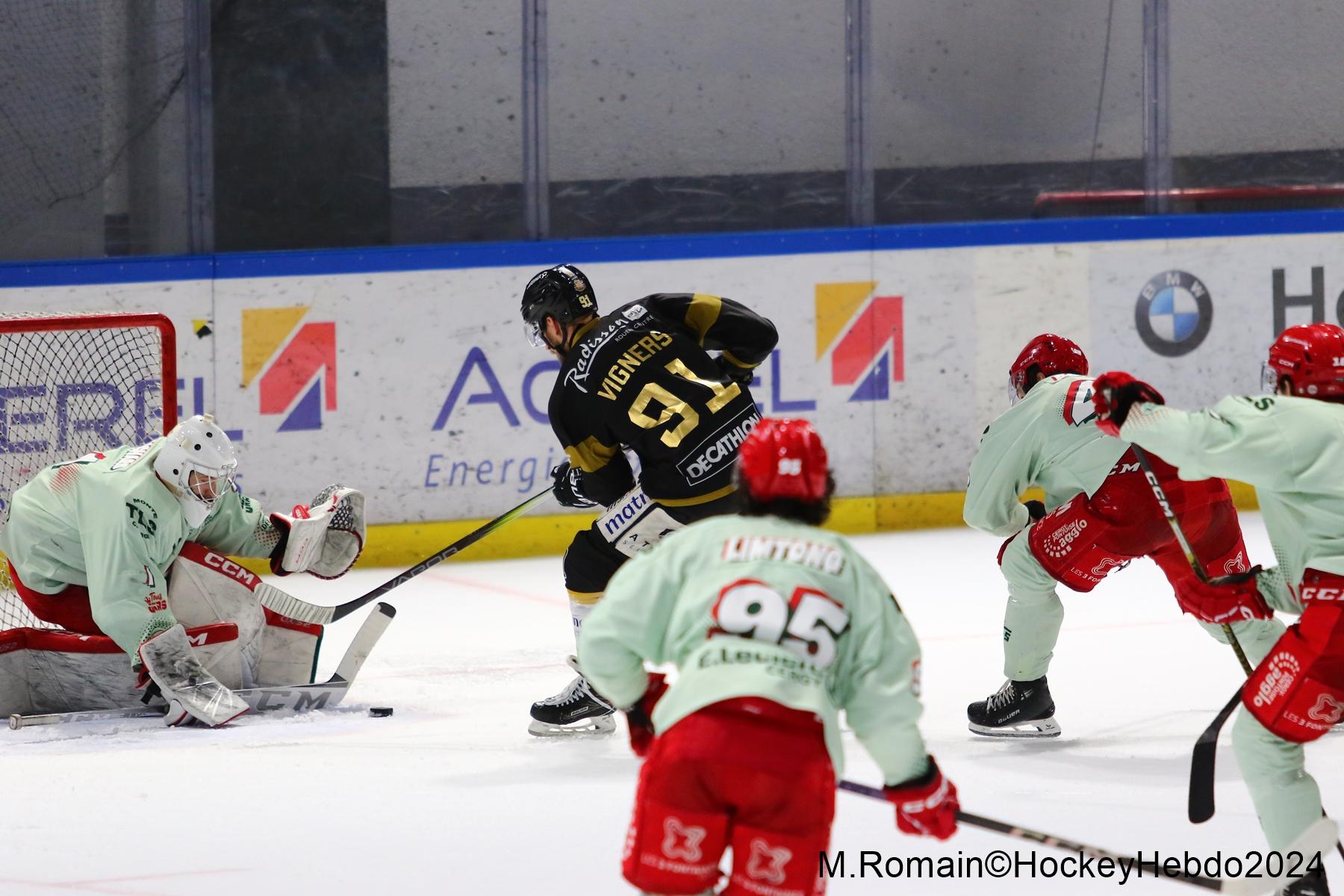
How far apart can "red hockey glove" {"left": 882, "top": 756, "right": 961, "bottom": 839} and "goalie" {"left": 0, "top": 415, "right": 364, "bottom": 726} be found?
2560 millimetres

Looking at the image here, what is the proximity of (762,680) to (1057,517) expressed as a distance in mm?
2163

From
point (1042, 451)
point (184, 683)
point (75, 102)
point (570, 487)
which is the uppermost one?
point (75, 102)

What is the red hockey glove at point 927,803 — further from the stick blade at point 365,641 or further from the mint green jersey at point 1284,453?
the stick blade at point 365,641

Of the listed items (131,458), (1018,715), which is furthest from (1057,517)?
(131,458)

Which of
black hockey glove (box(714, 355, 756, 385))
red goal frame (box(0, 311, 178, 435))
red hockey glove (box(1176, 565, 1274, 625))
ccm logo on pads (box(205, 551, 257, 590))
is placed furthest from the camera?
red goal frame (box(0, 311, 178, 435))

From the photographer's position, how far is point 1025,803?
3.70 meters

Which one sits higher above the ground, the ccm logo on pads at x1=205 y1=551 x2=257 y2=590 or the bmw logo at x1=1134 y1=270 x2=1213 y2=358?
the bmw logo at x1=1134 y1=270 x2=1213 y2=358

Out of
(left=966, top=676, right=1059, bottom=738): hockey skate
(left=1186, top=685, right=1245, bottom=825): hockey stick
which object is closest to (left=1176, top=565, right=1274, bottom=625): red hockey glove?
(left=1186, top=685, right=1245, bottom=825): hockey stick

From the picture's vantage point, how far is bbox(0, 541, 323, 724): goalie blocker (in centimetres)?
460

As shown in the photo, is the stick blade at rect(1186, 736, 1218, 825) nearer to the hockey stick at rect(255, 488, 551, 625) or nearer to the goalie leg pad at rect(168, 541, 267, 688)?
the hockey stick at rect(255, 488, 551, 625)

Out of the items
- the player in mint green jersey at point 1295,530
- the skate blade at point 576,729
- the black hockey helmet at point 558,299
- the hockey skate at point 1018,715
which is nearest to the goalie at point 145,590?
the skate blade at point 576,729

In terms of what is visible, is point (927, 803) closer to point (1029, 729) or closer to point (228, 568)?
point (1029, 729)

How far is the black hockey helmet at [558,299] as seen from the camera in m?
4.35

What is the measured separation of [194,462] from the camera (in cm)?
446
